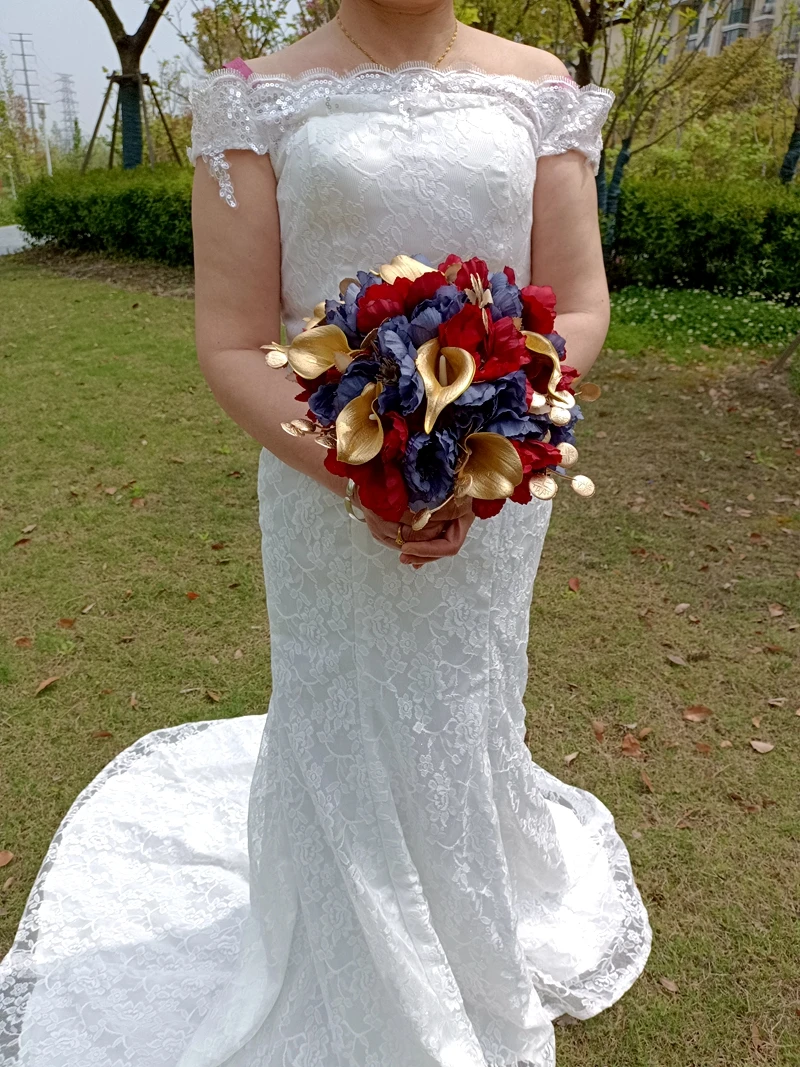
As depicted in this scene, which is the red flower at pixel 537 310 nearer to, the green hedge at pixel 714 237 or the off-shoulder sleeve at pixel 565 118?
the off-shoulder sleeve at pixel 565 118

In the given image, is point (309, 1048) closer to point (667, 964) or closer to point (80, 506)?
point (667, 964)

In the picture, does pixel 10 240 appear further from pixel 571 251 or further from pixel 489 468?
pixel 489 468

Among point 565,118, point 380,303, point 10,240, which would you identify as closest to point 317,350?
point 380,303

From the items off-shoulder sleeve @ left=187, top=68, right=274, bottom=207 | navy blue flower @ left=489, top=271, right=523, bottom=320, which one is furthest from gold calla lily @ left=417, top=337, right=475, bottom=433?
off-shoulder sleeve @ left=187, top=68, right=274, bottom=207

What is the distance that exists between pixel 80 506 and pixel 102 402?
2.16m

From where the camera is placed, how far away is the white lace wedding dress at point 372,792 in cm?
157

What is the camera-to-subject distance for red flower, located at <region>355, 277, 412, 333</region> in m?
1.21

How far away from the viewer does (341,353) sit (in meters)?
1.23

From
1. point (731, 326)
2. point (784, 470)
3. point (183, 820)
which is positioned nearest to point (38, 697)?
point (183, 820)

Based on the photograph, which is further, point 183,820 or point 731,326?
point 731,326

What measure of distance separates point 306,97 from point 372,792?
1462mm

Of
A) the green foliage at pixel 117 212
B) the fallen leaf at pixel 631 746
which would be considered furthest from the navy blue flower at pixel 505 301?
the green foliage at pixel 117 212

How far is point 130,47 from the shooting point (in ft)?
45.0

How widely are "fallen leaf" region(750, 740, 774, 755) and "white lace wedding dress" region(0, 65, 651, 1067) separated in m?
1.14
